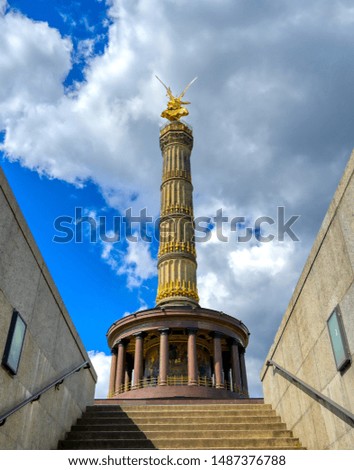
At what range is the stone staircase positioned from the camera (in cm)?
787

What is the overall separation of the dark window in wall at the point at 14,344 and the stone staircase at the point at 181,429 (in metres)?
2.72

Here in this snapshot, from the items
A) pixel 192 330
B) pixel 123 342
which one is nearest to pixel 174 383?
pixel 192 330

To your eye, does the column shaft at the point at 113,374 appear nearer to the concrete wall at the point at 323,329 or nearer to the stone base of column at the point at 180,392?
the stone base of column at the point at 180,392

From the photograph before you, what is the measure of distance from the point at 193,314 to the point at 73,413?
16.5m

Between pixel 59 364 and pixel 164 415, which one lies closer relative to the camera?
pixel 59 364

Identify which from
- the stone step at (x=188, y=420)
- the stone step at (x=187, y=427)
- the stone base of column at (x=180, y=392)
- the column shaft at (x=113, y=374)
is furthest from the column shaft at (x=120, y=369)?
the stone step at (x=187, y=427)

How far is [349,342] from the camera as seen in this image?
564 cm

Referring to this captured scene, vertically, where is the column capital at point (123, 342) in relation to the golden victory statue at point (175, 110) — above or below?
below

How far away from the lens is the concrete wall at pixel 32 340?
5.89 metres

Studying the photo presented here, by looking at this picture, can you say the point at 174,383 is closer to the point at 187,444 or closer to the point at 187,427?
the point at 187,427

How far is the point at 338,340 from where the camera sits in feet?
19.6

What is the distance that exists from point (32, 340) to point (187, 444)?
3.32m

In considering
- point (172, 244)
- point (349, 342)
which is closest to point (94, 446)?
point (349, 342)
